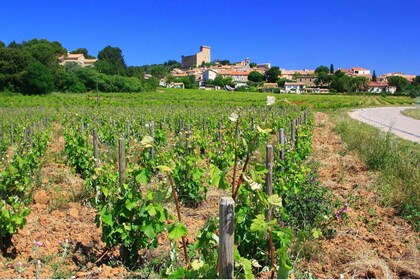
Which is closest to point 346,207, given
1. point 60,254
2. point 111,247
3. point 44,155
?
point 111,247

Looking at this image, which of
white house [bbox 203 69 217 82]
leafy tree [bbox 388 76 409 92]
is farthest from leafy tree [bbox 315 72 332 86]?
white house [bbox 203 69 217 82]

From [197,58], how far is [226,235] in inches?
7192

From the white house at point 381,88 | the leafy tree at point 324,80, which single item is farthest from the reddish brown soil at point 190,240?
the white house at point 381,88

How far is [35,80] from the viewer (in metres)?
50.8

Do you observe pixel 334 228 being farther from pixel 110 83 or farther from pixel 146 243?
pixel 110 83

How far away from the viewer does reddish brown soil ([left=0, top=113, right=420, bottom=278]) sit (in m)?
3.68

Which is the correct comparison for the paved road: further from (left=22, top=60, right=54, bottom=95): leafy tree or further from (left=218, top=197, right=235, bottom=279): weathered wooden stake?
(left=22, top=60, right=54, bottom=95): leafy tree

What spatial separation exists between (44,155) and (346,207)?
7.67 m

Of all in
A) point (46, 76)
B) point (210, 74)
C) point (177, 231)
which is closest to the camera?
point (177, 231)

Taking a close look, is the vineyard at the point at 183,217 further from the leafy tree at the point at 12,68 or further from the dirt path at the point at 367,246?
the leafy tree at the point at 12,68

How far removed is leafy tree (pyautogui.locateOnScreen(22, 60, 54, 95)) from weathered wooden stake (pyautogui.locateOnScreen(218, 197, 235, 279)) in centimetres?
5494

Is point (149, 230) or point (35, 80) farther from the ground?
point (35, 80)

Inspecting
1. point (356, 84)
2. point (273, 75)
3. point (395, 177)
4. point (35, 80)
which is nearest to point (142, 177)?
point (395, 177)

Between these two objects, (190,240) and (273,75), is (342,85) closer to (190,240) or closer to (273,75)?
(273,75)
